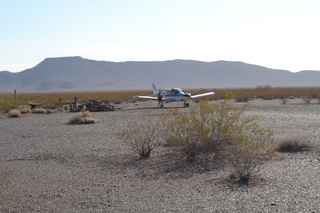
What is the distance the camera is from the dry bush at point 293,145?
469 inches

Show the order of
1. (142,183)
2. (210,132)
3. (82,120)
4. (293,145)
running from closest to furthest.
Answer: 1. (142,183)
2. (210,132)
3. (293,145)
4. (82,120)

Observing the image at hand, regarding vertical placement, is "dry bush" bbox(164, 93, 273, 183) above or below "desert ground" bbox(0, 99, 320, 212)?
above

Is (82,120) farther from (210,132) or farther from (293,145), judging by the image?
(293,145)

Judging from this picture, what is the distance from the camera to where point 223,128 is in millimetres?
10656

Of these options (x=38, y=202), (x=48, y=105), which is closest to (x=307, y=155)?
(x=38, y=202)

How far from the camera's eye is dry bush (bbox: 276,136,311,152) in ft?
39.1

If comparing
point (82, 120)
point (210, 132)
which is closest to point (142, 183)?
point (210, 132)

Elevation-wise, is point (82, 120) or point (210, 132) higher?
point (210, 132)

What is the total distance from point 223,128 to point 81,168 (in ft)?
12.7

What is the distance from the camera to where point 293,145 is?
39.1ft

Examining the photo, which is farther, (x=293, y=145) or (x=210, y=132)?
(x=293, y=145)

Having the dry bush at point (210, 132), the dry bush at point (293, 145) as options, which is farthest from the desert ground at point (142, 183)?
the dry bush at point (210, 132)

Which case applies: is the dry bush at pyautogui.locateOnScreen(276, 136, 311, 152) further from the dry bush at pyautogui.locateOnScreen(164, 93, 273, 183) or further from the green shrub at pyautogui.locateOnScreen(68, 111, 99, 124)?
the green shrub at pyautogui.locateOnScreen(68, 111, 99, 124)

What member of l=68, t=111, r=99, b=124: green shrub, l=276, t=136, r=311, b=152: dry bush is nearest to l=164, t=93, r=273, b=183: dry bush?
l=276, t=136, r=311, b=152: dry bush
